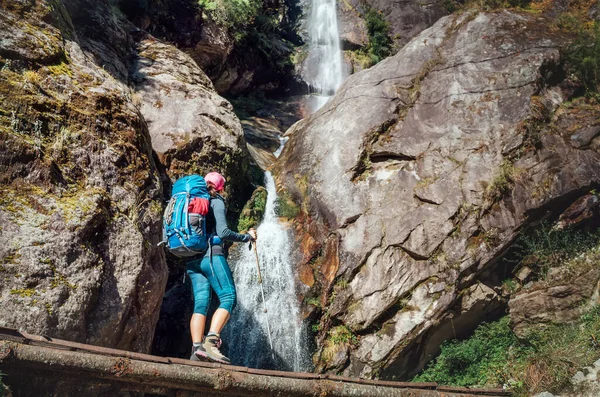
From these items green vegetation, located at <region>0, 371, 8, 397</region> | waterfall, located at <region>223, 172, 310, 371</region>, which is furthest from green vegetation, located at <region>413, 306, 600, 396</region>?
green vegetation, located at <region>0, 371, 8, 397</region>

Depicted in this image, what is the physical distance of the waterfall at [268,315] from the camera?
29.3 ft

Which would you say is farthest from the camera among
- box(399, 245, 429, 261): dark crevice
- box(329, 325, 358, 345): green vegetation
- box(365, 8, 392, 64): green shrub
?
box(365, 8, 392, 64): green shrub

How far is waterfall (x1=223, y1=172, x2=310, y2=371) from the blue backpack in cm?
372

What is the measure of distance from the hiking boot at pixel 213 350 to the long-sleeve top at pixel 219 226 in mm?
1041

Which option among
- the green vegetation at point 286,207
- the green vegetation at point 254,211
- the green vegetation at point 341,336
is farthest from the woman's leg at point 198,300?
the green vegetation at point 286,207

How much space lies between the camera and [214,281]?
19.4 ft

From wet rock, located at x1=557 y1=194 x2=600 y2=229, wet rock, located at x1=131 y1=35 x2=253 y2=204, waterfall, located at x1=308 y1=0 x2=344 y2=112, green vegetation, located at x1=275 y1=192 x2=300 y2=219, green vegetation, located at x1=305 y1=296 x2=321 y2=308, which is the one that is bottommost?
green vegetation, located at x1=305 y1=296 x2=321 y2=308

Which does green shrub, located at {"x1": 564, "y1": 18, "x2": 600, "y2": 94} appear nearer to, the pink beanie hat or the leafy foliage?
the leafy foliage

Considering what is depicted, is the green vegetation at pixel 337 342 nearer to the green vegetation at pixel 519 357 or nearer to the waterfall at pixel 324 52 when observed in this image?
the green vegetation at pixel 519 357

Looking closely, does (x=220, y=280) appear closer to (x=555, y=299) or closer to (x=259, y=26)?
(x=555, y=299)

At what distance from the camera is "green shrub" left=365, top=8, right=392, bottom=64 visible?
21641mm

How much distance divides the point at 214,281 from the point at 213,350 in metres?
0.86

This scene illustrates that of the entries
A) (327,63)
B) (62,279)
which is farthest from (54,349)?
(327,63)

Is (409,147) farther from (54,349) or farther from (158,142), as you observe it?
(54,349)
